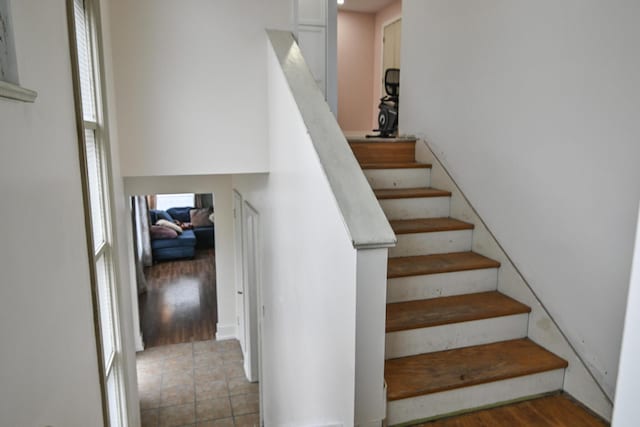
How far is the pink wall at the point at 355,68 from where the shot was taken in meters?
6.83

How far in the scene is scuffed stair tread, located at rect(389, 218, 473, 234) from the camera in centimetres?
260

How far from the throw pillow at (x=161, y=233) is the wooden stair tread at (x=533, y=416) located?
8.77 metres

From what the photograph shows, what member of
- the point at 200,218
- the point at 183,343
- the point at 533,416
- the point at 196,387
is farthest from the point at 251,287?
the point at 200,218

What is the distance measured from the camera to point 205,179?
18.2 ft

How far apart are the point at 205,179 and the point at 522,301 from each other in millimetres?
4261

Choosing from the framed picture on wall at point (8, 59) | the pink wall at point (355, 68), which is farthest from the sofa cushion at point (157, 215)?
the framed picture on wall at point (8, 59)

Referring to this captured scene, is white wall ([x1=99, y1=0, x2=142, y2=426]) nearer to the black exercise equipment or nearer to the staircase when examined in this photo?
the staircase

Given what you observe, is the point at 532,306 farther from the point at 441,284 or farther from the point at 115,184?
the point at 115,184

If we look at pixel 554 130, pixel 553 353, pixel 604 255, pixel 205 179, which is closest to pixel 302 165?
pixel 554 130

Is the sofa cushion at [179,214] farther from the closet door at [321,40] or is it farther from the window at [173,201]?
the closet door at [321,40]

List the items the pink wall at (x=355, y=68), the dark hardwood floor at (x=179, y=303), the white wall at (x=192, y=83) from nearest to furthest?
the white wall at (x=192, y=83) < the dark hardwood floor at (x=179, y=303) < the pink wall at (x=355, y=68)

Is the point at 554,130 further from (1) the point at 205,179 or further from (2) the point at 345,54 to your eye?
(2) the point at 345,54

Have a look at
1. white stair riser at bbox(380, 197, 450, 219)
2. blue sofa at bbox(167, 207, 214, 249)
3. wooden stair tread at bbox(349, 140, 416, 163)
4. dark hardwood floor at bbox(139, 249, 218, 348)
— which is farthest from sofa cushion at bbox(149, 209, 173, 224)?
white stair riser at bbox(380, 197, 450, 219)

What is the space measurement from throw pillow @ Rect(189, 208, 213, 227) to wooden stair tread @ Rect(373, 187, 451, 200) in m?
8.53
